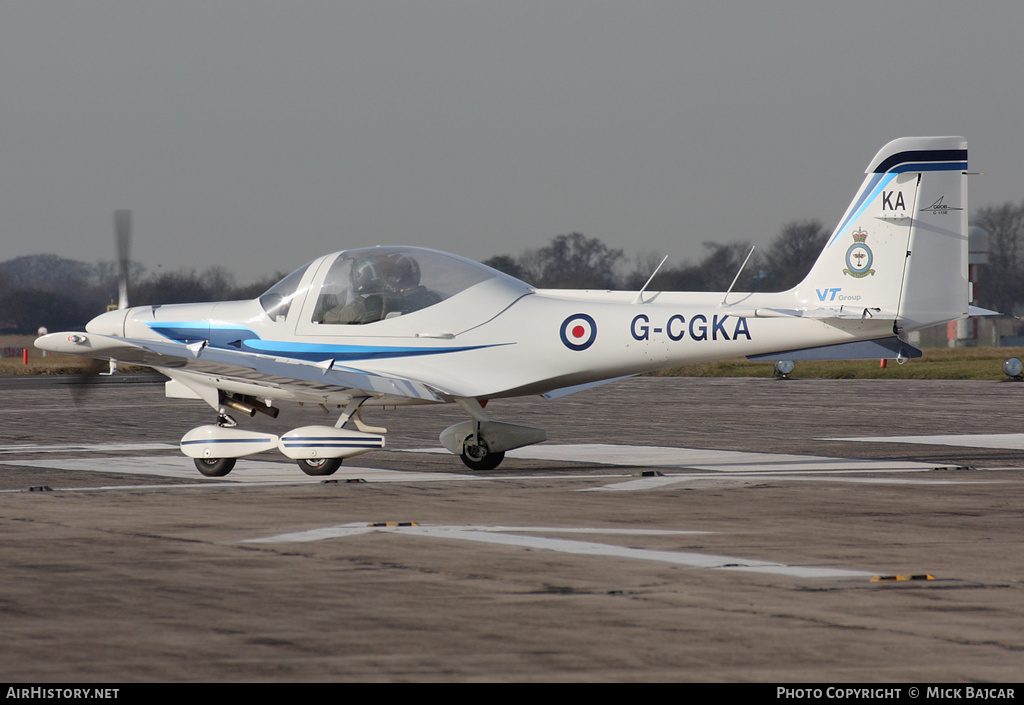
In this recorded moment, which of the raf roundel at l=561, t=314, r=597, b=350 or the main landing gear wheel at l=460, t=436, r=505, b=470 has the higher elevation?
the raf roundel at l=561, t=314, r=597, b=350

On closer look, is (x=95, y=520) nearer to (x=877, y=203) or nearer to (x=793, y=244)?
(x=877, y=203)

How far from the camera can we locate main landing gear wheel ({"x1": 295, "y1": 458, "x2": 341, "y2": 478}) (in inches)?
571

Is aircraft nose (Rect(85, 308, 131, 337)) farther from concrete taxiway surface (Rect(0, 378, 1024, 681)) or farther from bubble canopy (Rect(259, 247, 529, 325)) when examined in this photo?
bubble canopy (Rect(259, 247, 529, 325))

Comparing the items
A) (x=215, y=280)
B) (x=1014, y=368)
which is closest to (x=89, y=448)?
(x=215, y=280)

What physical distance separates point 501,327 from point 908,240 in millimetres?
4891

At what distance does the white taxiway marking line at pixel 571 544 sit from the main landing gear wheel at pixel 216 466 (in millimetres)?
4906

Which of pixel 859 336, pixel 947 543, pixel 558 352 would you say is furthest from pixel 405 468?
pixel 947 543

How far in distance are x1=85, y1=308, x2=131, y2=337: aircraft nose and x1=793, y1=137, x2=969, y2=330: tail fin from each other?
866 centimetres

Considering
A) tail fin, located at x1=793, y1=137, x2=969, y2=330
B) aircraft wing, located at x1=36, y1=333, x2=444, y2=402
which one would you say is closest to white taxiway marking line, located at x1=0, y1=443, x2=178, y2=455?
aircraft wing, located at x1=36, y1=333, x2=444, y2=402

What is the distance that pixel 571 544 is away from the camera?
360 inches

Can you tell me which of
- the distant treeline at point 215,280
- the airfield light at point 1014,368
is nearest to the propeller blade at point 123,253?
the distant treeline at point 215,280

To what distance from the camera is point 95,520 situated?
34.6 feet

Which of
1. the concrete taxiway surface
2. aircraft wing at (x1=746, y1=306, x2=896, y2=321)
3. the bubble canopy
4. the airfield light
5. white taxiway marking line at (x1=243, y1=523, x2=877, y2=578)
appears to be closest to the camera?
the concrete taxiway surface
